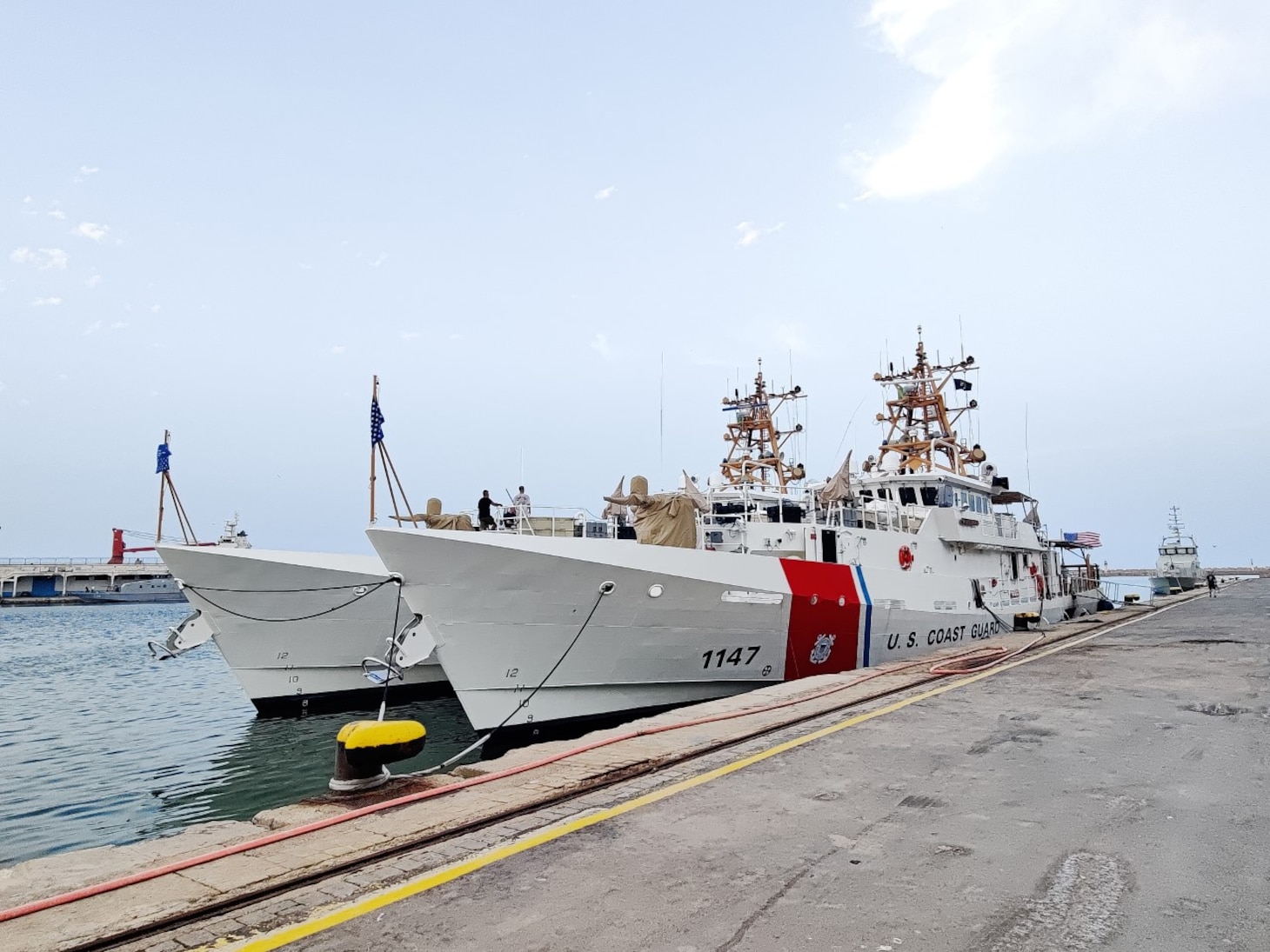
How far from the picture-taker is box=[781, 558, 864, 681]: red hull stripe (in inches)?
532

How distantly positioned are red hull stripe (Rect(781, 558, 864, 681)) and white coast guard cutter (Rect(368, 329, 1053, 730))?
3 cm

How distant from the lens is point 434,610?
36.4 feet

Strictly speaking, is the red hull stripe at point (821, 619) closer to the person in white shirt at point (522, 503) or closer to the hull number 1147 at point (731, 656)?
the hull number 1147 at point (731, 656)

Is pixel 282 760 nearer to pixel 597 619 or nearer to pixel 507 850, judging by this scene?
pixel 597 619

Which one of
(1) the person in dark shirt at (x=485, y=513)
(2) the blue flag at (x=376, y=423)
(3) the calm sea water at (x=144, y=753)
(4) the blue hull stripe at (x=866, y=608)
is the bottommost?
(3) the calm sea water at (x=144, y=753)

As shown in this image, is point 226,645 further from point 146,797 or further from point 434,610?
point 434,610

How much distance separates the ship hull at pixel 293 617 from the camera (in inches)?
612

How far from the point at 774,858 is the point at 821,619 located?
9.93 meters

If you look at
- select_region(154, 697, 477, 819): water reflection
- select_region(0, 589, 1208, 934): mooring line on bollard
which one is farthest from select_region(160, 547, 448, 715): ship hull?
select_region(0, 589, 1208, 934): mooring line on bollard

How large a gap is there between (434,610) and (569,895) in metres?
7.60

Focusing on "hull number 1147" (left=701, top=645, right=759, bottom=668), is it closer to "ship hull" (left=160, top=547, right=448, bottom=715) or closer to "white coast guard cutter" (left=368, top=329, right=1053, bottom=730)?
"white coast guard cutter" (left=368, top=329, right=1053, bottom=730)

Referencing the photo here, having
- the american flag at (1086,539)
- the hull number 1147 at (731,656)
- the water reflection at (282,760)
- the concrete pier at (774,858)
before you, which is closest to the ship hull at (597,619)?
the hull number 1147 at (731,656)

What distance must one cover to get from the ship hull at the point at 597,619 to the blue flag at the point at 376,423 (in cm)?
391

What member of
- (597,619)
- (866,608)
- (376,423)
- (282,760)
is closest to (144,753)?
(282,760)
